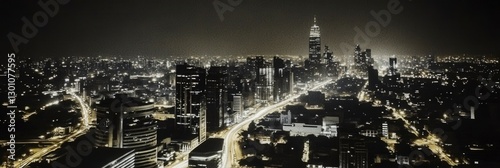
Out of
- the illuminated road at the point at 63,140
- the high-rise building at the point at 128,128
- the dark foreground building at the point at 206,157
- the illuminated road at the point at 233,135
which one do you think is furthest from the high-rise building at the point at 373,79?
the high-rise building at the point at 128,128

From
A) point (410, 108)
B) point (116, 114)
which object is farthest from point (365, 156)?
point (410, 108)

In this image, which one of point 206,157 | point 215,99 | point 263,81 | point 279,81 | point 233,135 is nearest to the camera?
point 206,157

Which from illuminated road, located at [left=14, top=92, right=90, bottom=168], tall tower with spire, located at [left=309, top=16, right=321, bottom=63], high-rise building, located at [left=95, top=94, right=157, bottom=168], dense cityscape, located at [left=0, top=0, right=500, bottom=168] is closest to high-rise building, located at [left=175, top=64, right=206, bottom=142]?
dense cityscape, located at [left=0, top=0, right=500, bottom=168]

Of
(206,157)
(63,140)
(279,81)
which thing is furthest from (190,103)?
(279,81)

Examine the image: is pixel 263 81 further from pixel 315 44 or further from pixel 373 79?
pixel 315 44

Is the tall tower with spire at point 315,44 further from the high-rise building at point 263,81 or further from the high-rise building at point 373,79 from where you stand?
the high-rise building at point 263,81

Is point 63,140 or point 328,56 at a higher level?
point 328,56

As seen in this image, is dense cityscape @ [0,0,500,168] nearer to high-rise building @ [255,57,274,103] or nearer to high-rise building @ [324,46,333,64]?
high-rise building @ [255,57,274,103]
